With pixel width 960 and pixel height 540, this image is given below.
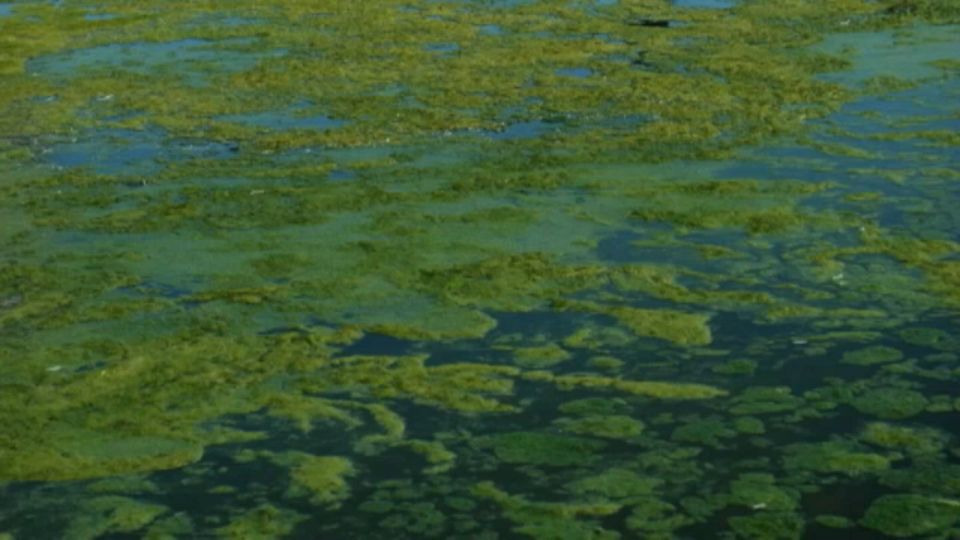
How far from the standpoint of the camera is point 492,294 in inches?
328

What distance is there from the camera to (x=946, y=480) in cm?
600

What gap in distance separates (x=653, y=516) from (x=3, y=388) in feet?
11.0

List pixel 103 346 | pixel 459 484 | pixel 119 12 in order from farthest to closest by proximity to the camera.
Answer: pixel 119 12 < pixel 103 346 < pixel 459 484

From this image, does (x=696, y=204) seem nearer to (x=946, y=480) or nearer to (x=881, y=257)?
(x=881, y=257)

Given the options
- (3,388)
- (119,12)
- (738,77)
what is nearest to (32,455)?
(3,388)

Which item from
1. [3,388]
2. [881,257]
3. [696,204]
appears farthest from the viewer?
[696,204]

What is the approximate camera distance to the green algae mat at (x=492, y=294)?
610 centimetres

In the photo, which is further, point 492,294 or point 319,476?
point 492,294

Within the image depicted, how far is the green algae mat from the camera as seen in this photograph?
610 cm

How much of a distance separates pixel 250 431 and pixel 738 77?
774 cm

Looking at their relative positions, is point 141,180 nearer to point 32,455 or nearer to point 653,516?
point 32,455

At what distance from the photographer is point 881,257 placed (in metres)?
8.65

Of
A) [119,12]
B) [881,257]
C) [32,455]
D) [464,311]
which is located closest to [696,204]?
[881,257]

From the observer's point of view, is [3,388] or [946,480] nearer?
[946,480]
